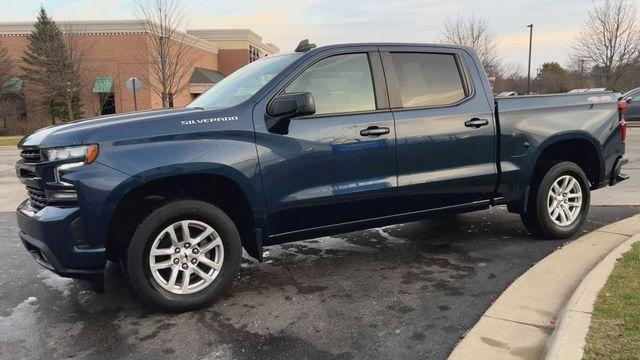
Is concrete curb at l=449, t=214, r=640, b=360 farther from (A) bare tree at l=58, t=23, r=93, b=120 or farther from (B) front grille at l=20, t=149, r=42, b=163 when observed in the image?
(A) bare tree at l=58, t=23, r=93, b=120

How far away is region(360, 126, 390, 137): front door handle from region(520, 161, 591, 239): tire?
78.6 inches

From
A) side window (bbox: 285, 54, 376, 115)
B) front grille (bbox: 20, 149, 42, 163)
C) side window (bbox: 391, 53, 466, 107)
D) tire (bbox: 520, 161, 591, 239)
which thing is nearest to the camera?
front grille (bbox: 20, 149, 42, 163)

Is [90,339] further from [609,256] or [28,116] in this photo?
[28,116]

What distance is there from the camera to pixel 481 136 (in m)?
5.03

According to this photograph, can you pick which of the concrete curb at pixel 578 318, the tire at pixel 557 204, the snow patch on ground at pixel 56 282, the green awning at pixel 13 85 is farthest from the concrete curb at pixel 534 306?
the green awning at pixel 13 85

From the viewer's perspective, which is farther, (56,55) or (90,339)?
(56,55)

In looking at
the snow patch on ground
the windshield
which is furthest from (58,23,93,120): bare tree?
the windshield

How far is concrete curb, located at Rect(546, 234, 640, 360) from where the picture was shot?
9.73 feet

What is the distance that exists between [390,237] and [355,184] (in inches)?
73.3

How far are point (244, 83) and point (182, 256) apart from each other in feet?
5.42

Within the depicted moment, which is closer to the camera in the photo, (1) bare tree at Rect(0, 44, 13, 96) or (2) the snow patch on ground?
(2) the snow patch on ground

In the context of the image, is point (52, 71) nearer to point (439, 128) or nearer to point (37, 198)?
point (37, 198)

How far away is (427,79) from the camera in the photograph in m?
5.00

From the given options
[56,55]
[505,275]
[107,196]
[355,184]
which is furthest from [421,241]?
[56,55]
